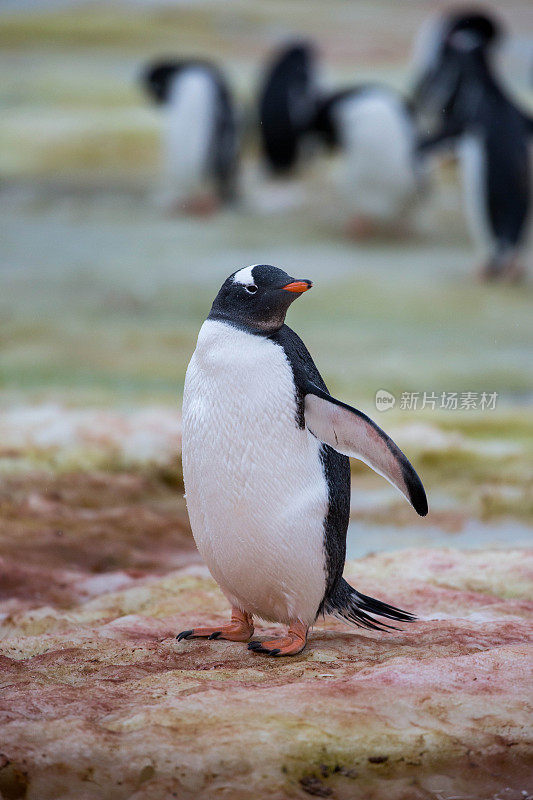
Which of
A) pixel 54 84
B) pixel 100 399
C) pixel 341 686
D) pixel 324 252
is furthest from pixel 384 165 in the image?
pixel 341 686

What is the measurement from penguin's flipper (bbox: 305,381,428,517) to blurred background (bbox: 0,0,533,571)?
3.38 ft

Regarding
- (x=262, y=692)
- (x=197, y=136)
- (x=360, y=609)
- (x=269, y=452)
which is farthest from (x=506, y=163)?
(x=262, y=692)

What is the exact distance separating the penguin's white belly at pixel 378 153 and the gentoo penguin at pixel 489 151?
13.5 inches

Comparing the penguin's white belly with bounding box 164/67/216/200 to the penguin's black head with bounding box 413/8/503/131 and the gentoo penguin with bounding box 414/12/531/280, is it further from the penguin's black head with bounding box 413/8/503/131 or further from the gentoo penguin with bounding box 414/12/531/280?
the gentoo penguin with bounding box 414/12/531/280

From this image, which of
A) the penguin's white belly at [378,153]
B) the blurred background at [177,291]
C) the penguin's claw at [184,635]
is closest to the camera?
the penguin's claw at [184,635]

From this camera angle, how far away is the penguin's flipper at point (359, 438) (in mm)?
1736

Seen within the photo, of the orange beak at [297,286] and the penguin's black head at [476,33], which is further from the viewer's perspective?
the penguin's black head at [476,33]

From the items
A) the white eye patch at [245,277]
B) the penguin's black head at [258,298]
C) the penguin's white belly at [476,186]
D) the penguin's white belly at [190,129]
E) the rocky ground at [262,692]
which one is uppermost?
the penguin's white belly at [190,129]

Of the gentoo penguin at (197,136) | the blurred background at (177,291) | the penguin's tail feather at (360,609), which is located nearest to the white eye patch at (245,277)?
the penguin's tail feather at (360,609)

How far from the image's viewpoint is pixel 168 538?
2.89 m

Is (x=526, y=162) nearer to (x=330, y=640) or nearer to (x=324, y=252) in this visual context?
(x=324, y=252)

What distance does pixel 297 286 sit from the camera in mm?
1727

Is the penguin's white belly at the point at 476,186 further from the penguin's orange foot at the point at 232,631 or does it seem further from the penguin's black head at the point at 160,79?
the penguin's orange foot at the point at 232,631

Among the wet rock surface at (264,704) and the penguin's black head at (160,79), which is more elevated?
the penguin's black head at (160,79)
